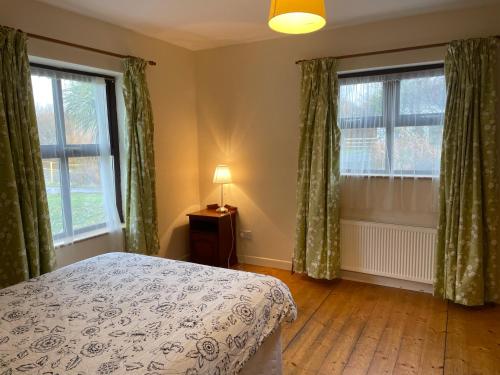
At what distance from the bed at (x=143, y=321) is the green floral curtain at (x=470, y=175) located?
171cm

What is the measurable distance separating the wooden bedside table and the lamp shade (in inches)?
14.4

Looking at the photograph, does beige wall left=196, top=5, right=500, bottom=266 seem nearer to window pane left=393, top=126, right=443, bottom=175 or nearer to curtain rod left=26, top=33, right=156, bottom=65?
window pane left=393, top=126, right=443, bottom=175

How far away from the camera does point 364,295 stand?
3.24 meters

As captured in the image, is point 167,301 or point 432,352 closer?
point 167,301

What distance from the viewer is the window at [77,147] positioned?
9.12 feet

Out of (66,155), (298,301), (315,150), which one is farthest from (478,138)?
(66,155)

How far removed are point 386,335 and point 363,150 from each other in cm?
162

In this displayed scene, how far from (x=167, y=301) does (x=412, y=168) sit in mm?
2452

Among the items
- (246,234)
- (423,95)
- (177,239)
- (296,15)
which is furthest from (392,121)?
(177,239)

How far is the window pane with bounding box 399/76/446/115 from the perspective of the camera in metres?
3.00

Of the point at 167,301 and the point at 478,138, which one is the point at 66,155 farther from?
the point at 478,138

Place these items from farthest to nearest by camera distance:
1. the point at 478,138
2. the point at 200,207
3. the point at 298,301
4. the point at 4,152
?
the point at 200,207
the point at 298,301
the point at 478,138
the point at 4,152

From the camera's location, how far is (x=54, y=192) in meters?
2.85

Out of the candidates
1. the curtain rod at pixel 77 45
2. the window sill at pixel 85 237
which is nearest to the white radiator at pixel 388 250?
the window sill at pixel 85 237
